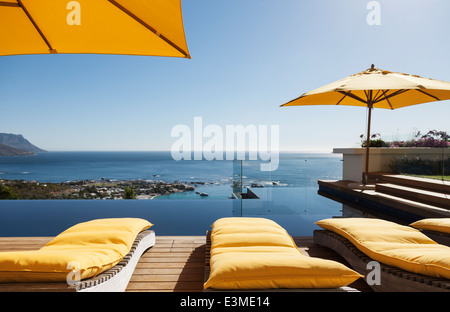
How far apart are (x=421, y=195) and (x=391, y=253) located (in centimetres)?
358

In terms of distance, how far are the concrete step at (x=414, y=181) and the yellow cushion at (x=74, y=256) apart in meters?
5.63

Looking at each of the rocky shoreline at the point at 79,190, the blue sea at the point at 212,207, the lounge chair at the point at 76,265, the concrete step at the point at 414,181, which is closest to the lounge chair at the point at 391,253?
the blue sea at the point at 212,207

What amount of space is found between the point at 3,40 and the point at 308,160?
18.7 ft

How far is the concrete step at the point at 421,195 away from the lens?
4.20 m

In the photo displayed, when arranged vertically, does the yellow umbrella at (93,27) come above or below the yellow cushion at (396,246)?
above

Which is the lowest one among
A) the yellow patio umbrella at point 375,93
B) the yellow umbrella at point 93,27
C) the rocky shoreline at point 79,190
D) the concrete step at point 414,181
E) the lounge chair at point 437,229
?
the rocky shoreline at point 79,190

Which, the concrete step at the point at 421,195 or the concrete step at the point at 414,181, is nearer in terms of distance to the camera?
the concrete step at the point at 421,195

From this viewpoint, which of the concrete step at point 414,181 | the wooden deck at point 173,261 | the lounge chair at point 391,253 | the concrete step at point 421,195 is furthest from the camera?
the concrete step at point 414,181

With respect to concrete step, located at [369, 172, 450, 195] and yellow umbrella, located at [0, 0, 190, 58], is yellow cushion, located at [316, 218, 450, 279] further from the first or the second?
concrete step, located at [369, 172, 450, 195]

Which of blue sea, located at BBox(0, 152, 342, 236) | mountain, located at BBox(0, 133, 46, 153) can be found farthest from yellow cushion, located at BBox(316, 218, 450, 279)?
mountain, located at BBox(0, 133, 46, 153)

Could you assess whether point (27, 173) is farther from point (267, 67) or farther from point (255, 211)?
point (255, 211)

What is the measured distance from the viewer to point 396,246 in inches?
81.5

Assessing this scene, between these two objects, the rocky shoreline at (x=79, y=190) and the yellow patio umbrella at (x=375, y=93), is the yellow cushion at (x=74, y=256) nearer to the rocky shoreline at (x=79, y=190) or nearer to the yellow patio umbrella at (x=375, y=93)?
the yellow patio umbrella at (x=375, y=93)

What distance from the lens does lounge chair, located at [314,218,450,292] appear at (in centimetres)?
168
